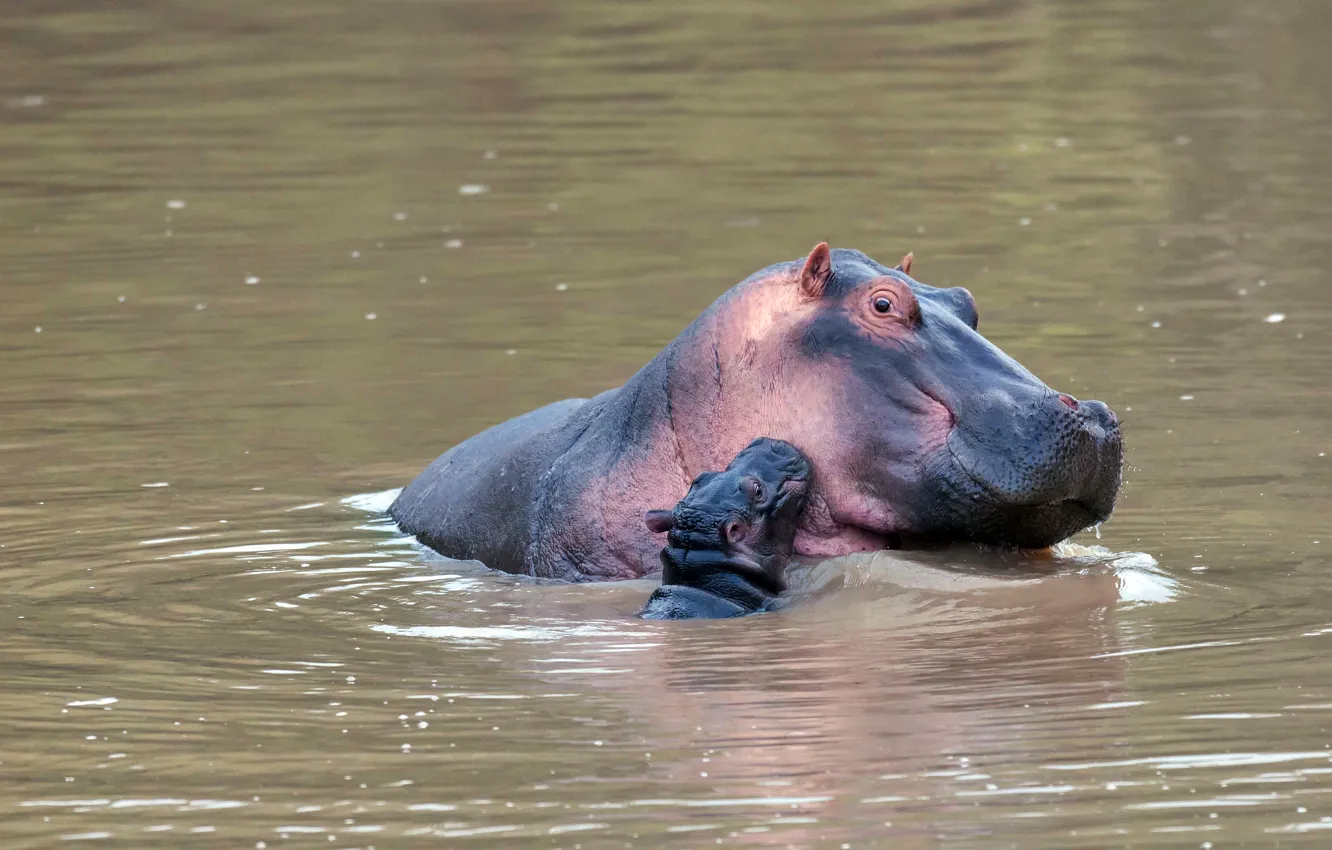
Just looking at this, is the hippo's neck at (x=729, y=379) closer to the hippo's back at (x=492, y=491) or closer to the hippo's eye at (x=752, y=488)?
the hippo's eye at (x=752, y=488)

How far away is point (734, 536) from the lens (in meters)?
7.39

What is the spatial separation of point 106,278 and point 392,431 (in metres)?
4.43

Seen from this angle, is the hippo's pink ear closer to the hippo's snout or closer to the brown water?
the hippo's snout

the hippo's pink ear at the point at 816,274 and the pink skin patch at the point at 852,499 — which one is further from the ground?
the hippo's pink ear at the point at 816,274

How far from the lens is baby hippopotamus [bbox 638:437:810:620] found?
7348 millimetres

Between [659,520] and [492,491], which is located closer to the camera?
[659,520]

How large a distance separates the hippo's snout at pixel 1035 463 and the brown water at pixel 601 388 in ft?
1.05

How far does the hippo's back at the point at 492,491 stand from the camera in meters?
8.64

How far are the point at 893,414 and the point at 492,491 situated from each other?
1.93 meters

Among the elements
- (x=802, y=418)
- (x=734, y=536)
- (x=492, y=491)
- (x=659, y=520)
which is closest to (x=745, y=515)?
(x=734, y=536)

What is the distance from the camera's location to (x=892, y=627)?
7422 millimetres

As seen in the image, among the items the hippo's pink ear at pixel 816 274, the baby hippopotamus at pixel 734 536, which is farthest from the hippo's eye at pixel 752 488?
the hippo's pink ear at pixel 816 274

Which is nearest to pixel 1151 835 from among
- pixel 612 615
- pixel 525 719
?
pixel 525 719

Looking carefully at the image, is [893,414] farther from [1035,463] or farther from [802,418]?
[1035,463]
